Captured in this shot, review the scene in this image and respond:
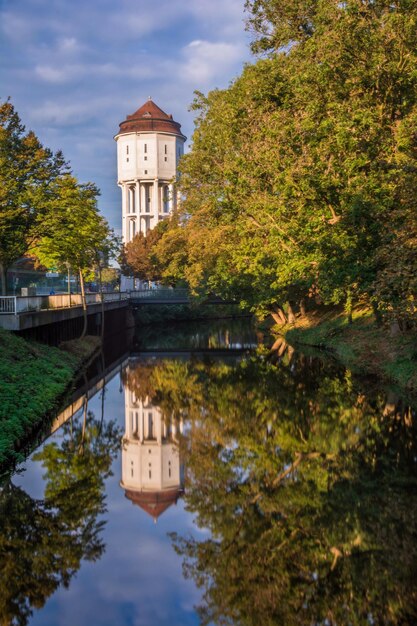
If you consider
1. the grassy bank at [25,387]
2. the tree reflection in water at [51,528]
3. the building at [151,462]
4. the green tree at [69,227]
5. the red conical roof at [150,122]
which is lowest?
the building at [151,462]

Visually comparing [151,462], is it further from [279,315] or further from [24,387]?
[279,315]

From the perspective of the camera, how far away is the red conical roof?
4405 inches

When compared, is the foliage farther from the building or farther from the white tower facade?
the white tower facade

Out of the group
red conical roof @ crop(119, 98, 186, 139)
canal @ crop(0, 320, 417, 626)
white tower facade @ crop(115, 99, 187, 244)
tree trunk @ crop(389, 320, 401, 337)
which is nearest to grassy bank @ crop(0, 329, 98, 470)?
canal @ crop(0, 320, 417, 626)

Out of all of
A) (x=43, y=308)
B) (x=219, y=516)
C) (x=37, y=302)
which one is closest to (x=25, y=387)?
(x=219, y=516)

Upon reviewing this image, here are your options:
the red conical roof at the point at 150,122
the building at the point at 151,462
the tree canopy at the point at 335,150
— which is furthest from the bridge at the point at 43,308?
the red conical roof at the point at 150,122

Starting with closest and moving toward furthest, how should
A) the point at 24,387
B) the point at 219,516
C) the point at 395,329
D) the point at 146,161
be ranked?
the point at 219,516 → the point at 24,387 → the point at 395,329 → the point at 146,161

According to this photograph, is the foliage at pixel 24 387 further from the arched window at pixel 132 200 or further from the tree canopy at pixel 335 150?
the arched window at pixel 132 200

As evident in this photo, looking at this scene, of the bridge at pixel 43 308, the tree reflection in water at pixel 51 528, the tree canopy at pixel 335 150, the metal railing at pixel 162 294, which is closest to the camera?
the tree reflection in water at pixel 51 528

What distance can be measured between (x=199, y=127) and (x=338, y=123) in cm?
1902

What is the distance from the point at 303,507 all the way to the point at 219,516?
1.55m

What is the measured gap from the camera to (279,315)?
185 feet

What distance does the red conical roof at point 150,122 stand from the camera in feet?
367

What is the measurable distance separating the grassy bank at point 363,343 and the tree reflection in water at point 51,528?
12.5m
